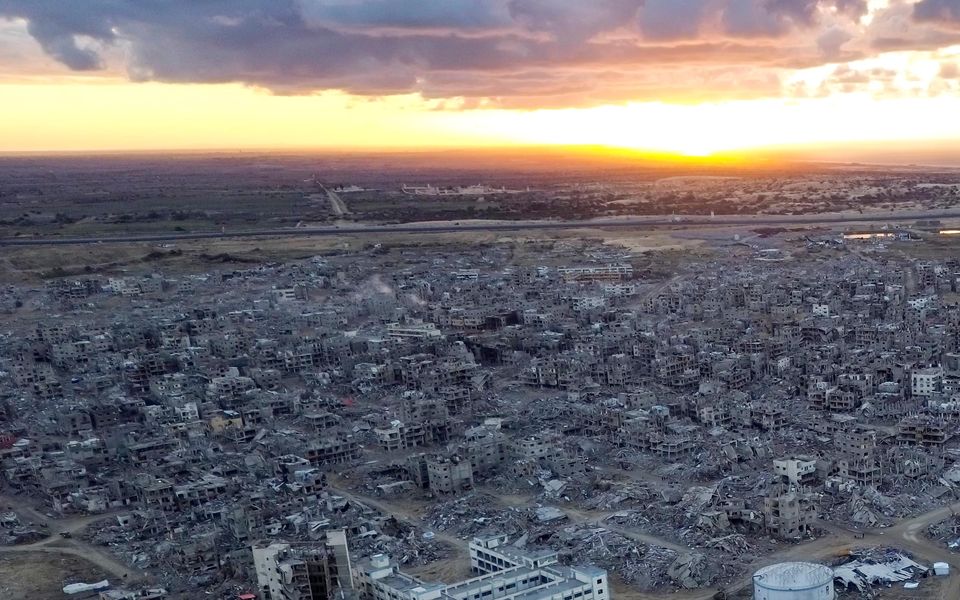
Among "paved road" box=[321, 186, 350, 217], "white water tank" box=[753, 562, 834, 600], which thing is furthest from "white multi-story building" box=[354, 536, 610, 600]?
"paved road" box=[321, 186, 350, 217]

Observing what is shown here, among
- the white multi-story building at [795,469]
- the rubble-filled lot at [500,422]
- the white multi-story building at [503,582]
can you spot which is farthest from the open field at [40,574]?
the white multi-story building at [795,469]

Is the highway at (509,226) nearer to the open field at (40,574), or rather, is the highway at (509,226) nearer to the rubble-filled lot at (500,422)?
the rubble-filled lot at (500,422)

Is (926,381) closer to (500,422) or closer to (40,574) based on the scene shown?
(500,422)

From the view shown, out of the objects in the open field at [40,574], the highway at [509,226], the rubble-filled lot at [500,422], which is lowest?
the open field at [40,574]

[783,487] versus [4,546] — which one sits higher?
[783,487]

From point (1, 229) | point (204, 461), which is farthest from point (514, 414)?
point (1, 229)

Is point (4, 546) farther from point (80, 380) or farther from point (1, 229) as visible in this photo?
point (1, 229)
